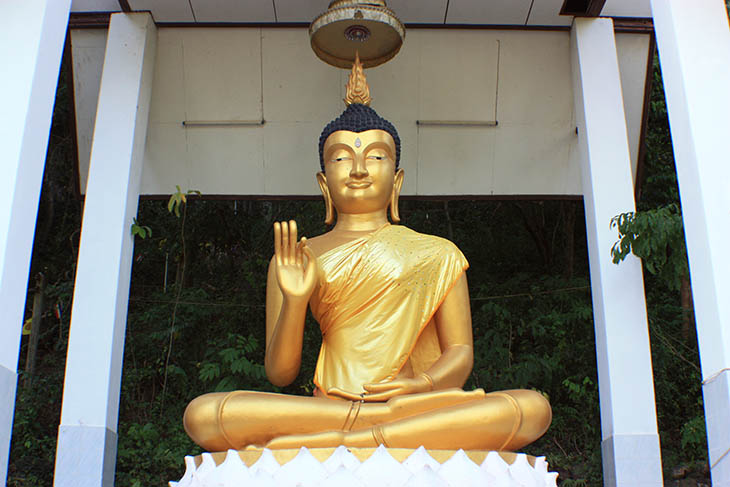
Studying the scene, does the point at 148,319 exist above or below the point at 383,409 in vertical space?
above

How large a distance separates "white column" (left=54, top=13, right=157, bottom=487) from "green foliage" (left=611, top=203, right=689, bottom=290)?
9.44 ft

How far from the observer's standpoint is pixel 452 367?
12.5 feet

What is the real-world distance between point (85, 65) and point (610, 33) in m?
3.53

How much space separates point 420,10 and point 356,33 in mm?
933

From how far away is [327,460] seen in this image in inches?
117

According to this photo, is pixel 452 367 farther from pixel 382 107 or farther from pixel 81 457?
pixel 382 107

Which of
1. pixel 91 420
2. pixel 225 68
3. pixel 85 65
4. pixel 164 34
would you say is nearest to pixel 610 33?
pixel 225 68

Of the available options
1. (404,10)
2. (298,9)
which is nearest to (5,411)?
(298,9)

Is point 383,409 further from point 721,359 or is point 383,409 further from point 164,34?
point 164,34

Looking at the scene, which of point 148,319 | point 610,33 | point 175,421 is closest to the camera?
point 610,33

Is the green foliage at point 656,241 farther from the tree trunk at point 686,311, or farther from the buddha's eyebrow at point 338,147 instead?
the tree trunk at point 686,311

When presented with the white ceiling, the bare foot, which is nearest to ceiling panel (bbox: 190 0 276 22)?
the white ceiling

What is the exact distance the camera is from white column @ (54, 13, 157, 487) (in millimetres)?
4320

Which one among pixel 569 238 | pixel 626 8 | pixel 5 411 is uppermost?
pixel 626 8
